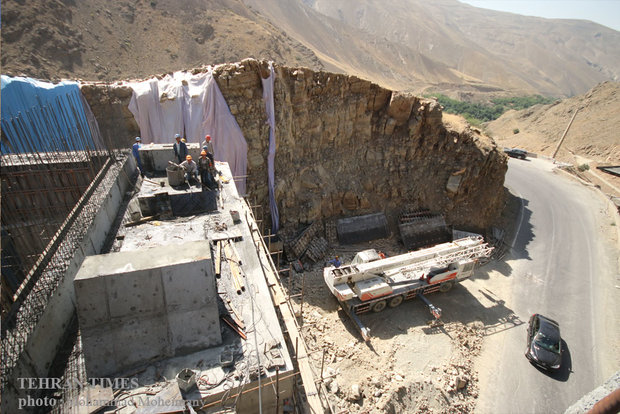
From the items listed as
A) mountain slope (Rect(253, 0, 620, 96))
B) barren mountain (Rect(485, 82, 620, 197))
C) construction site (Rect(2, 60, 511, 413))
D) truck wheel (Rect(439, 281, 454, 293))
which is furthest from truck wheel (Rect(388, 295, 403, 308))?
mountain slope (Rect(253, 0, 620, 96))

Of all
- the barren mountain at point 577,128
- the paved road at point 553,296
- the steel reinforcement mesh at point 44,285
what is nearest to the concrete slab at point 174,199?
the steel reinforcement mesh at point 44,285

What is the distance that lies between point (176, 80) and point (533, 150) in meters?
41.0

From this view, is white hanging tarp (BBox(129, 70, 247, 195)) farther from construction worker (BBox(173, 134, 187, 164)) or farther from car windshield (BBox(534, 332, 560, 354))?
car windshield (BBox(534, 332, 560, 354))

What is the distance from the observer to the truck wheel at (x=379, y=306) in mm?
14289

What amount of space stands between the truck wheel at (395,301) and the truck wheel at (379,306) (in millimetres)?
394

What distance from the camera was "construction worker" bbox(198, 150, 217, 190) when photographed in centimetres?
1128

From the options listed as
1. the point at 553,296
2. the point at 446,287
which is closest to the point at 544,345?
the point at 446,287

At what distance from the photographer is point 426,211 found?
71.9ft

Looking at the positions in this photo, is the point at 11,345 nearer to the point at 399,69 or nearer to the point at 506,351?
the point at 506,351

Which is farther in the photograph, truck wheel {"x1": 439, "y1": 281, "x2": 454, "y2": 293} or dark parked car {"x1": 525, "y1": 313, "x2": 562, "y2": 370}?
truck wheel {"x1": 439, "y1": 281, "x2": 454, "y2": 293}

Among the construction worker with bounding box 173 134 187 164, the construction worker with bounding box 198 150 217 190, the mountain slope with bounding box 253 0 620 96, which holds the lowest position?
the construction worker with bounding box 198 150 217 190

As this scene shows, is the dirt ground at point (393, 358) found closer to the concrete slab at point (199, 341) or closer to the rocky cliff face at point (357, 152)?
the concrete slab at point (199, 341)

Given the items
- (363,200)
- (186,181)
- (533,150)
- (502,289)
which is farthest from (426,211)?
(533,150)

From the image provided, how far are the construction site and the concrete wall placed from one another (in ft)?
0.10
